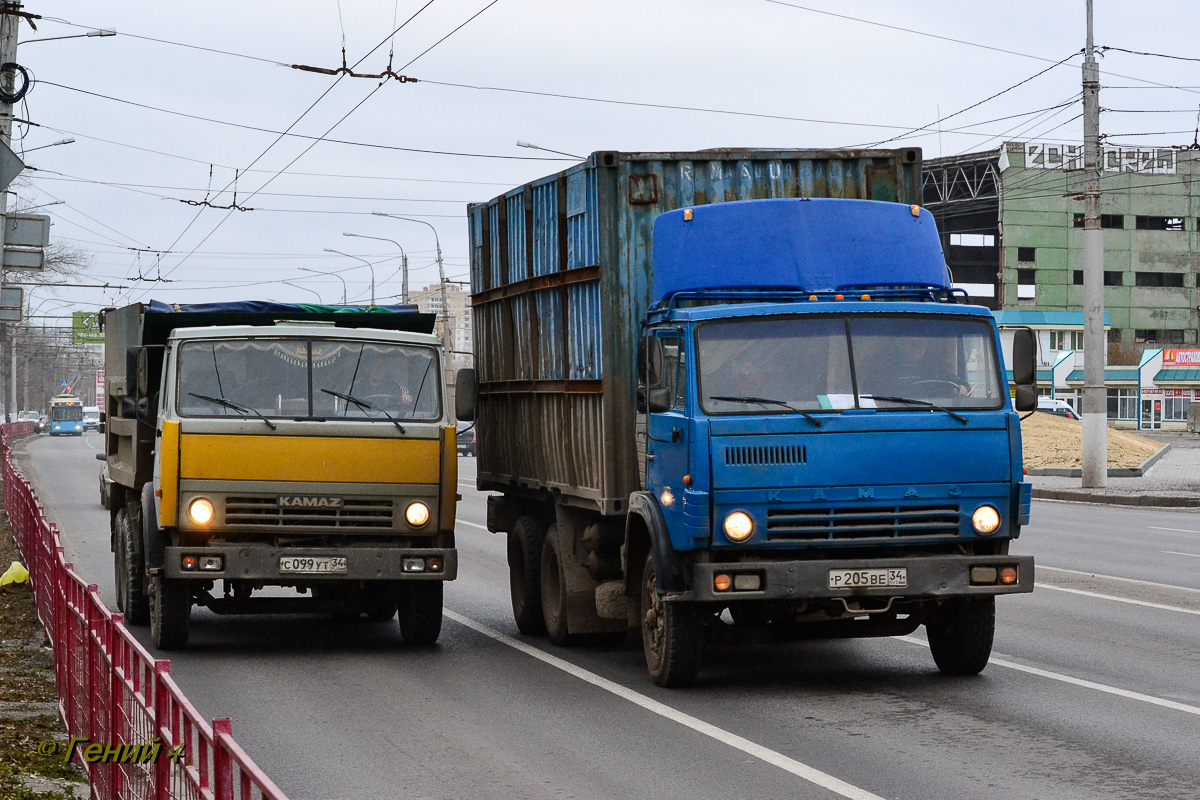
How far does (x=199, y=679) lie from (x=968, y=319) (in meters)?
5.35

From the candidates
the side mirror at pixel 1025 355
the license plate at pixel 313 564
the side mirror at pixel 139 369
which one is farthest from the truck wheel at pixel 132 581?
the side mirror at pixel 1025 355

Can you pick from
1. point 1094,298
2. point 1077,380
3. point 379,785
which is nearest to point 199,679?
point 379,785

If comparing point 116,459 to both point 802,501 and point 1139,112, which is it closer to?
point 802,501

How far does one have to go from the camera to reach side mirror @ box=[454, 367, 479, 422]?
1217cm

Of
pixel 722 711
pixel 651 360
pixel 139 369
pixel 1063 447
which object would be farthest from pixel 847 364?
pixel 1063 447

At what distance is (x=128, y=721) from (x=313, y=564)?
512 cm

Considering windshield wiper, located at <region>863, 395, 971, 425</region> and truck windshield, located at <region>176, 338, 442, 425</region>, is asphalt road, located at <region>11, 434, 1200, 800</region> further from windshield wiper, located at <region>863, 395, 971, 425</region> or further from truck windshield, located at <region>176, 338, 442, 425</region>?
truck windshield, located at <region>176, 338, 442, 425</region>

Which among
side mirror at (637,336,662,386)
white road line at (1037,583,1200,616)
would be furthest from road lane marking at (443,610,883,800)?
white road line at (1037,583,1200,616)

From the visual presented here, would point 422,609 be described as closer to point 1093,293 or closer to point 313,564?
point 313,564

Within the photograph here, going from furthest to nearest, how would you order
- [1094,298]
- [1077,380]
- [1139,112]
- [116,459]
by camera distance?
[1077,380]
[1139,112]
[1094,298]
[116,459]

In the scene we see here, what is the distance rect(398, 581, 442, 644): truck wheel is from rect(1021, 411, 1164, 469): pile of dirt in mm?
30127

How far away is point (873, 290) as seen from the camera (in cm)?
1009

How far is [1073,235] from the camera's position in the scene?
95.2 m

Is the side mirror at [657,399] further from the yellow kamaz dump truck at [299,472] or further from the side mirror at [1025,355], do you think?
the yellow kamaz dump truck at [299,472]
